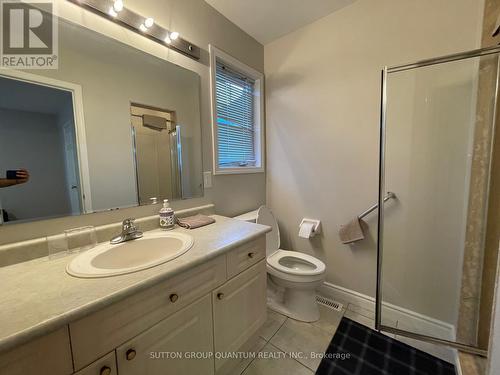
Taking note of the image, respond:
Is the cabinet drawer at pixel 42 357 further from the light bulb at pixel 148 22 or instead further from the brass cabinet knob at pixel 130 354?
the light bulb at pixel 148 22

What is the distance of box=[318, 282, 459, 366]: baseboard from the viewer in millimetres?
1332

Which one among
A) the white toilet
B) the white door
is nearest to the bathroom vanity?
the white door

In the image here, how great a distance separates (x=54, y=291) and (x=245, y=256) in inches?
31.3

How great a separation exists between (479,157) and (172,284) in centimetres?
177

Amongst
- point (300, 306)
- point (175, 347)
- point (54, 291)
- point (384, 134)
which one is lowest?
point (300, 306)

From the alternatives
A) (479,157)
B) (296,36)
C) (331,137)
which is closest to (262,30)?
(296,36)

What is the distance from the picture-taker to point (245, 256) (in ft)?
3.85

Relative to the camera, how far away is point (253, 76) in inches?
79.6

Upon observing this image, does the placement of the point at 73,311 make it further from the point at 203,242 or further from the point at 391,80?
the point at 391,80

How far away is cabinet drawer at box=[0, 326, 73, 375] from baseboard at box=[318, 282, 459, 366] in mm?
1861

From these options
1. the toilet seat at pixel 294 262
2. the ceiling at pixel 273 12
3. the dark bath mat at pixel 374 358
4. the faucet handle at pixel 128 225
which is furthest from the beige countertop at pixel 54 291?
the ceiling at pixel 273 12

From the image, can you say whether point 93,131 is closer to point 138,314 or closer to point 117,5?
point 117,5

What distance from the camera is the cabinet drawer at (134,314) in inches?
23.7

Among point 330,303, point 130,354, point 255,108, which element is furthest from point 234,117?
point 330,303
